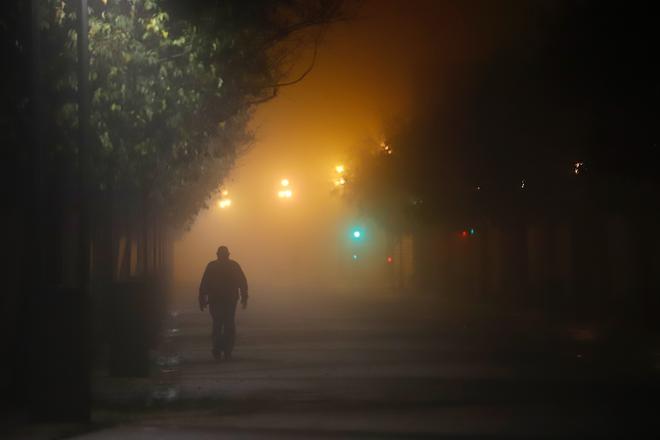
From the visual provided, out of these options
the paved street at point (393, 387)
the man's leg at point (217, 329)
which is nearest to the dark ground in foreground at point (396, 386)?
the paved street at point (393, 387)

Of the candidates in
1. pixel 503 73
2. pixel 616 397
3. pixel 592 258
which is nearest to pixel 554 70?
pixel 503 73

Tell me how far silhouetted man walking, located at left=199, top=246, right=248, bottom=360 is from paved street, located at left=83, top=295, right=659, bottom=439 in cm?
47

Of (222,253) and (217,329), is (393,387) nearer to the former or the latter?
(217,329)

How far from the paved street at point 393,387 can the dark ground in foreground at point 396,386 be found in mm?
23

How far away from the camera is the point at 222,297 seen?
22.7 m

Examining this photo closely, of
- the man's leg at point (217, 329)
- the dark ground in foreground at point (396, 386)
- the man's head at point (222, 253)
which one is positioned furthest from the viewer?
the man's head at point (222, 253)

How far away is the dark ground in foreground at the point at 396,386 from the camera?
12.8 m

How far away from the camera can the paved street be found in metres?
12.9

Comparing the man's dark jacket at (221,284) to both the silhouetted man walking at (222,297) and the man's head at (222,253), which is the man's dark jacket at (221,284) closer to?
the silhouetted man walking at (222,297)

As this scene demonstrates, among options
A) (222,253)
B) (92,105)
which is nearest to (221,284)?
(222,253)

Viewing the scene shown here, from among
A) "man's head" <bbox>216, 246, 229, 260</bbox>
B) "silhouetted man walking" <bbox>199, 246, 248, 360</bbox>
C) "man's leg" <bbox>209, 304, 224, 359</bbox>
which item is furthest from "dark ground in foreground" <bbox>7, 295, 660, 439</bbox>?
"man's head" <bbox>216, 246, 229, 260</bbox>

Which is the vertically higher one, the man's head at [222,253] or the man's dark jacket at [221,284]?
the man's head at [222,253]

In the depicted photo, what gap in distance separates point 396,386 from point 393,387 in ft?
0.49

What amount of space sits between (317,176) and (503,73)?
372 ft
